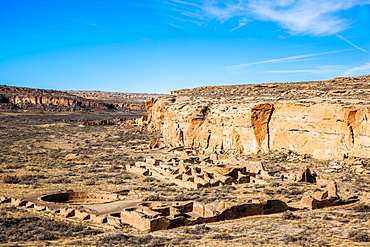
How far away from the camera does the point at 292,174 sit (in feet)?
66.7

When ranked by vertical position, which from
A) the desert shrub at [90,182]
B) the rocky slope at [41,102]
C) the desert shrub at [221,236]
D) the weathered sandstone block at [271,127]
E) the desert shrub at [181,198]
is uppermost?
the rocky slope at [41,102]

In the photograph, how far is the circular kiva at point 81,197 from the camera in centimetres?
A: 1667

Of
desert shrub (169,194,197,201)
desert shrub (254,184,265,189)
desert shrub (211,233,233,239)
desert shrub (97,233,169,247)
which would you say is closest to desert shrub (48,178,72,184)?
desert shrub (169,194,197,201)

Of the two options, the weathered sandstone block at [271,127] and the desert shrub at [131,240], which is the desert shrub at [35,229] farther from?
the weathered sandstone block at [271,127]

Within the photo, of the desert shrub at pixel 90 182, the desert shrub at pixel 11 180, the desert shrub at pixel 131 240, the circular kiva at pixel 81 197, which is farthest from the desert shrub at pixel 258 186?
the desert shrub at pixel 11 180

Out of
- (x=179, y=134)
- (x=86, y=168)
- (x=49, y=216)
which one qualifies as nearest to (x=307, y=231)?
(x=49, y=216)

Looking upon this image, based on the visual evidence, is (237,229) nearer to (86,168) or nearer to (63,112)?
(86,168)

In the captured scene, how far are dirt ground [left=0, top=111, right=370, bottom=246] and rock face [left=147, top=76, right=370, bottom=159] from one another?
1.46 meters

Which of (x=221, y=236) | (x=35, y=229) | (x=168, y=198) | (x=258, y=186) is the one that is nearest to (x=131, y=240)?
(x=221, y=236)

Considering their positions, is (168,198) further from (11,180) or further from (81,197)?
(11,180)

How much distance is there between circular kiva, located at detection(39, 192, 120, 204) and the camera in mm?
16672

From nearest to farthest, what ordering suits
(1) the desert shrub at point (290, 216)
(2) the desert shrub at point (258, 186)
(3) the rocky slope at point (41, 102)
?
1. (1) the desert shrub at point (290, 216)
2. (2) the desert shrub at point (258, 186)
3. (3) the rocky slope at point (41, 102)

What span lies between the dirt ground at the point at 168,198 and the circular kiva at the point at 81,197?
1.23m

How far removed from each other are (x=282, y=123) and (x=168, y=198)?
48.3 ft
